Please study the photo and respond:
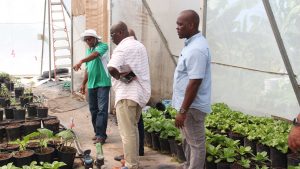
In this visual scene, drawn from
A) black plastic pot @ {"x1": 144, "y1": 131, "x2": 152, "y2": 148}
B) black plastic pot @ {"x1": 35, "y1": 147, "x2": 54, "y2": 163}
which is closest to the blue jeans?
black plastic pot @ {"x1": 144, "y1": 131, "x2": 152, "y2": 148}

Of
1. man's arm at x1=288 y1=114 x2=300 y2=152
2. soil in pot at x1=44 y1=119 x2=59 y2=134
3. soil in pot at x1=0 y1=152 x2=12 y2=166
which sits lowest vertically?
soil in pot at x1=0 y1=152 x2=12 y2=166

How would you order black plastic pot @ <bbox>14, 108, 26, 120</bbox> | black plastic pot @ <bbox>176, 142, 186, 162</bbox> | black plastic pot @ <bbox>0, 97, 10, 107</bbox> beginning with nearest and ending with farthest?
black plastic pot @ <bbox>176, 142, 186, 162</bbox>
black plastic pot @ <bbox>14, 108, 26, 120</bbox>
black plastic pot @ <bbox>0, 97, 10, 107</bbox>

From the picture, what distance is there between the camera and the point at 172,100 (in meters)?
3.95

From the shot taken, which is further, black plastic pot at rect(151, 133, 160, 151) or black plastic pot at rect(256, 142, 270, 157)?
black plastic pot at rect(151, 133, 160, 151)

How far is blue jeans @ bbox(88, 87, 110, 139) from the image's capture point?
5.54 m

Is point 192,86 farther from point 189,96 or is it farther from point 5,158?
point 5,158

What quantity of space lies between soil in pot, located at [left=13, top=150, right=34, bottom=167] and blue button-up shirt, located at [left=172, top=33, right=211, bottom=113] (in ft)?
5.99

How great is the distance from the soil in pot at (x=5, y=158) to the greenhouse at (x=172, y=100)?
1 cm

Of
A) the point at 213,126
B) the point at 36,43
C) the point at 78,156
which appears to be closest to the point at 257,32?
the point at 213,126

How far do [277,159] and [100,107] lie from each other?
2566 millimetres

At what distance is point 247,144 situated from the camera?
16.4 ft

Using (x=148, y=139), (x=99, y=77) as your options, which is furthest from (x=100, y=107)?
(x=148, y=139)

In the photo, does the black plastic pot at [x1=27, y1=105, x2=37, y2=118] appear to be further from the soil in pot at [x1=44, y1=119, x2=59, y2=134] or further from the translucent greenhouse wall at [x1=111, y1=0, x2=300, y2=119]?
the translucent greenhouse wall at [x1=111, y1=0, x2=300, y2=119]

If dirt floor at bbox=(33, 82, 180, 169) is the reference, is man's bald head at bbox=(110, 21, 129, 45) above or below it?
above
